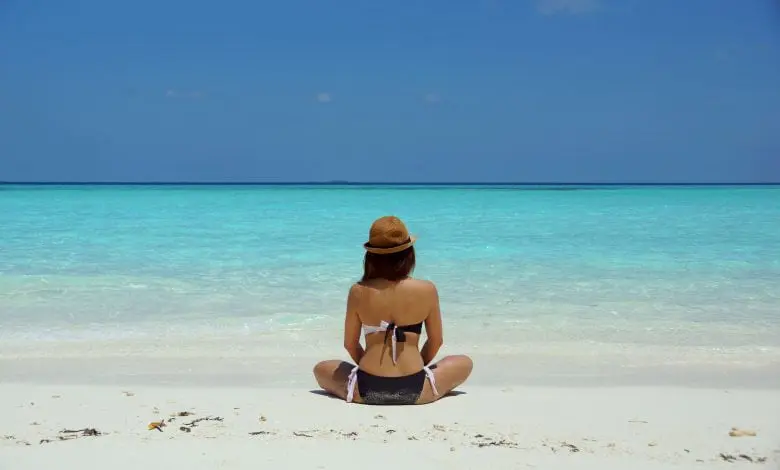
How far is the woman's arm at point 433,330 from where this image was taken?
3.93 m

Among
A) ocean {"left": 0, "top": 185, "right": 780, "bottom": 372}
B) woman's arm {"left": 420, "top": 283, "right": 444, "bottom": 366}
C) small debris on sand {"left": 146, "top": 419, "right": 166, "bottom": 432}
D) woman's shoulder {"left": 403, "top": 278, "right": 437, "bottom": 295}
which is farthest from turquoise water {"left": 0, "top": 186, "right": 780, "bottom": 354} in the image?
small debris on sand {"left": 146, "top": 419, "right": 166, "bottom": 432}

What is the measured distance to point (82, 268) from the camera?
964 cm

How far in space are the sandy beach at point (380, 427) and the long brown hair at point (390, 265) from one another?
0.63 meters

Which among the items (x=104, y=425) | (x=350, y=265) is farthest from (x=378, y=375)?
(x=350, y=265)

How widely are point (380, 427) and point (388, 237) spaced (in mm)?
834

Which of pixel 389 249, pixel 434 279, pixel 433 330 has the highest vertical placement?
pixel 389 249

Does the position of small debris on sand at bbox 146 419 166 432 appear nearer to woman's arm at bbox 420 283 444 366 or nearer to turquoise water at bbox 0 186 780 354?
woman's arm at bbox 420 283 444 366

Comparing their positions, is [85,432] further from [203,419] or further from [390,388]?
[390,388]

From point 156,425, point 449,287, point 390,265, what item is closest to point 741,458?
point 390,265

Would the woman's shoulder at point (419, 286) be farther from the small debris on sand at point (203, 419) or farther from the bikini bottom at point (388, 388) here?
the small debris on sand at point (203, 419)

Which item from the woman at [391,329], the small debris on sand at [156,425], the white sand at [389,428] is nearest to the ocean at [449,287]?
the white sand at [389,428]

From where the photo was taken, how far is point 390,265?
384 cm

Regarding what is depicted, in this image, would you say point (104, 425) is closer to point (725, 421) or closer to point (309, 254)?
point (725, 421)

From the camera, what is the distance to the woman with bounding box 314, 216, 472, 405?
151 inches
